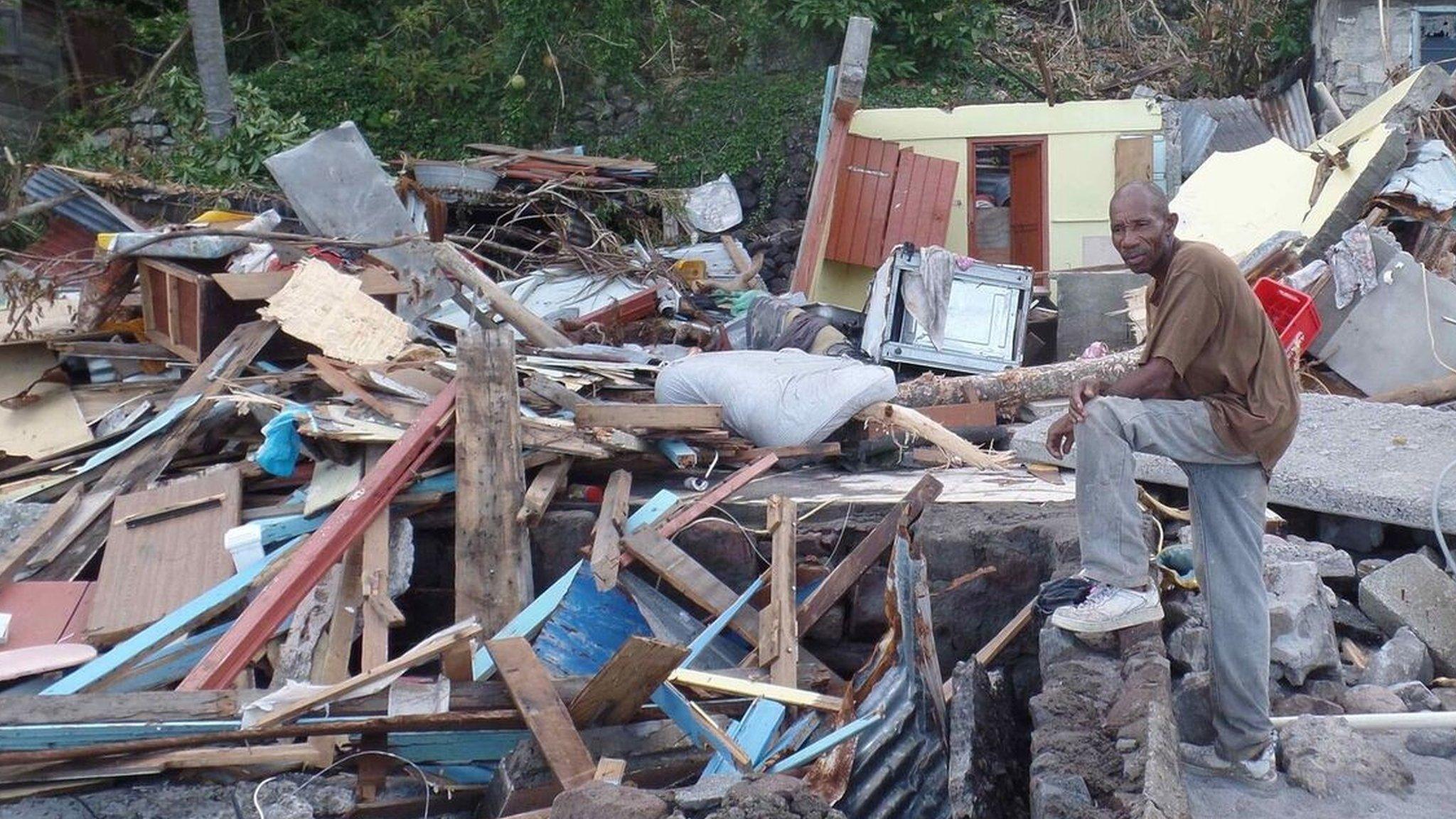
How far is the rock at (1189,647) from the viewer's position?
15.5 ft

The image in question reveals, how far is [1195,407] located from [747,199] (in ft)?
35.8

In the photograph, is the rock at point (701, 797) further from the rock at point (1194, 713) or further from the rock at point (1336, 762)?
the rock at point (1336, 762)

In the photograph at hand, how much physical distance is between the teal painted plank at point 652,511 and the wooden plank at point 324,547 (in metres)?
1.05

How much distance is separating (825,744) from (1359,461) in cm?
358

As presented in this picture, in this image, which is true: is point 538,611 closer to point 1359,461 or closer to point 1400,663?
point 1400,663

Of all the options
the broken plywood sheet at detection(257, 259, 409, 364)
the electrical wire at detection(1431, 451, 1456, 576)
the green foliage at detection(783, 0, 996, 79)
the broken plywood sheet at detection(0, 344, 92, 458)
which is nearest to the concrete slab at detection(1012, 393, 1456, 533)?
the electrical wire at detection(1431, 451, 1456, 576)

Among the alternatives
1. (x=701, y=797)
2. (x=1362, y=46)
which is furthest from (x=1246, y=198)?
(x=701, y=797)

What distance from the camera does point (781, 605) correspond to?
6.00 metres

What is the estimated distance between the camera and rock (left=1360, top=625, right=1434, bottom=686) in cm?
514

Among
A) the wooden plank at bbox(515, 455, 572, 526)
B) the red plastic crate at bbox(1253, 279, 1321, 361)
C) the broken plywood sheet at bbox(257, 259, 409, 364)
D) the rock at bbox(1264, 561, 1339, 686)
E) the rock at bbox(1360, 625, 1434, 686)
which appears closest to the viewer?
the rock at bbox(1264, 561, 1339, 686)

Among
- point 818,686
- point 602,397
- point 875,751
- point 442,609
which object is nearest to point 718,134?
point 602,397

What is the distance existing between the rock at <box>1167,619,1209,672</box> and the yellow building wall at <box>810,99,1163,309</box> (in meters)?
8.67

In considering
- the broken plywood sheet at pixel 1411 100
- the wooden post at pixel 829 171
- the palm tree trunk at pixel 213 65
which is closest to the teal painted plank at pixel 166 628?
the wooden post at pixel 829 171

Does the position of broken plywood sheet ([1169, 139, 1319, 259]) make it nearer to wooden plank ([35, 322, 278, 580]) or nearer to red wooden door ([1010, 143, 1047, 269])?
red wooden door ([1010, 143, 1047, 269])
